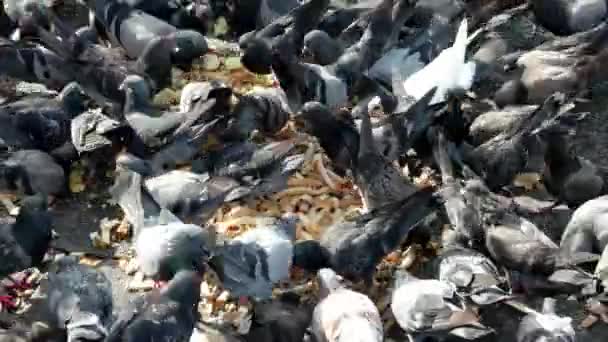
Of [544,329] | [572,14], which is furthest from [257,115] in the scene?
[572,14]

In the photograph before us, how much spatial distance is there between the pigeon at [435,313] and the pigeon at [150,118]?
1.94 meters

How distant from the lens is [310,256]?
5004mm

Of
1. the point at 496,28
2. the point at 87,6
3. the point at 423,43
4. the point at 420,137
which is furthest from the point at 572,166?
the point at 87,6

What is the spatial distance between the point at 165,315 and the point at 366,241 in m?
1.23

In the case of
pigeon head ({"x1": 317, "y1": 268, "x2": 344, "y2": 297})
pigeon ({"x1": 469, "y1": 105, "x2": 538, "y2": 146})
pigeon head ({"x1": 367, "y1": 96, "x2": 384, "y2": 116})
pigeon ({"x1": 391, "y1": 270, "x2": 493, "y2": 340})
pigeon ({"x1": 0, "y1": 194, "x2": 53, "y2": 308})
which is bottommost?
pigeon ({"x1": 0, "y1": 194, "x2": 53, "y2": 308})

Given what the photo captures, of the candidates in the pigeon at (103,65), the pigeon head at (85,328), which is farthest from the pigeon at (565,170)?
the pigeon head at (85,328)

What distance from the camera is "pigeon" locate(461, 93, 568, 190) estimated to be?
552cm

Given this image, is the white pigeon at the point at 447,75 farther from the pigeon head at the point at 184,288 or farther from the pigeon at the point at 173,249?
the pigeon head at the point at 184,288

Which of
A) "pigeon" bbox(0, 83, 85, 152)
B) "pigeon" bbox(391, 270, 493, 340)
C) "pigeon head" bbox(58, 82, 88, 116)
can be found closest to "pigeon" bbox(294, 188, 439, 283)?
"pigeon" bbox(391, 270, 493, 340)

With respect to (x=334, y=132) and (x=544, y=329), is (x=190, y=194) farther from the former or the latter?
(x=544, y=329)

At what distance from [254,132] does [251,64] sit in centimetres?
64

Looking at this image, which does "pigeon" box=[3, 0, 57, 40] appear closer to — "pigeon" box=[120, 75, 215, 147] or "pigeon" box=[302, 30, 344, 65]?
"pigeon" box=[120, 75, 215, 147]

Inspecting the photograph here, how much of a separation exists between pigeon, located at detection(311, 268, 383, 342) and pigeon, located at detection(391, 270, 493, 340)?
0.53 feet

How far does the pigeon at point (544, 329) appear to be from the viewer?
444 centimetres
